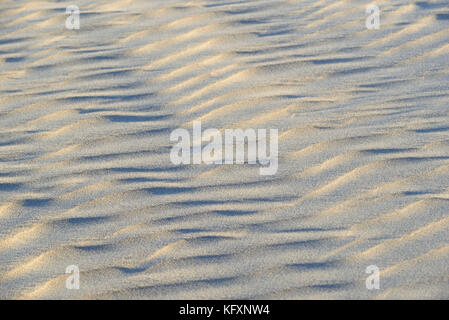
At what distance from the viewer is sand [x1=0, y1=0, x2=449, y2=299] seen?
2.46m

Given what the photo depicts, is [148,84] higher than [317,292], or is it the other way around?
[148,84]

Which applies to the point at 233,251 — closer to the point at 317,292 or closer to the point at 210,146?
the point at 317,292

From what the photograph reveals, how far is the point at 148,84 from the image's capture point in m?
3.77

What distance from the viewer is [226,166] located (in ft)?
9.98

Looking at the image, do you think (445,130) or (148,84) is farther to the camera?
(148,84)

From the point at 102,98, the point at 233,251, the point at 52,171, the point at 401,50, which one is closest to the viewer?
the point at 233,251

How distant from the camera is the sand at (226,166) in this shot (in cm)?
246

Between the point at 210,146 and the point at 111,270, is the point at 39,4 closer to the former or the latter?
the point at 210,146

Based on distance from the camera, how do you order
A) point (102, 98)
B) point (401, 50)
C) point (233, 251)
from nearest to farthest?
1. point (233, 251)
2. point (102, 98)
3. point (401, 50)

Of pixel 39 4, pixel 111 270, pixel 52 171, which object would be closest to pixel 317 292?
pixel 111 270

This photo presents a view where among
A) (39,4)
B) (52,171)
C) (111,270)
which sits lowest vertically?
(111,270)

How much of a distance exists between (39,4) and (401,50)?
92.1 inches
